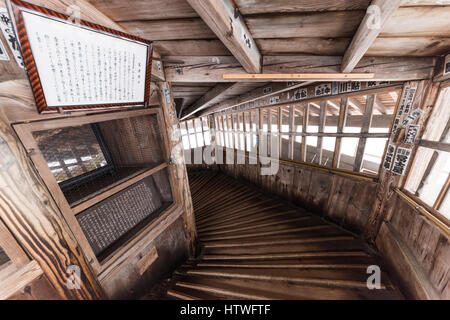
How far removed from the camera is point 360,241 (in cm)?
357

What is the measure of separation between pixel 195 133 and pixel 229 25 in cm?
865

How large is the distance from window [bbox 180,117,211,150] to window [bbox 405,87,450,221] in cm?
827

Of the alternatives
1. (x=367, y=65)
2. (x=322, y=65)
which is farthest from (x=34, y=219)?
(x=367, y=65)

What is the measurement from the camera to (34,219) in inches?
56.1

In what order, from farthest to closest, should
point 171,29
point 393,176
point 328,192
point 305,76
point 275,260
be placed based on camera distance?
point 328,192
point 275,260
point 393,176
point 305,76
point 171,29

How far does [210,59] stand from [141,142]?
69.3 inches

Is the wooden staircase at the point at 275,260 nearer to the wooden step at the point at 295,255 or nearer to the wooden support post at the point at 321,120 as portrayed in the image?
the wooden step at the point at 295,255

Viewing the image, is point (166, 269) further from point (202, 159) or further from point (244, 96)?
point (202, 159)

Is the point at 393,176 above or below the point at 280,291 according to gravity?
above

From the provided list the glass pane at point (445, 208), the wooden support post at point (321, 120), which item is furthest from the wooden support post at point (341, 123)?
the glass pane at point (445, 208)

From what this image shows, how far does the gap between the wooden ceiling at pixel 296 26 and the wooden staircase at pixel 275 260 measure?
135 inches

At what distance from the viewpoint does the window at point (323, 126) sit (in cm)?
343

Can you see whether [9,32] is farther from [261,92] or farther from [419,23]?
[261,92]
